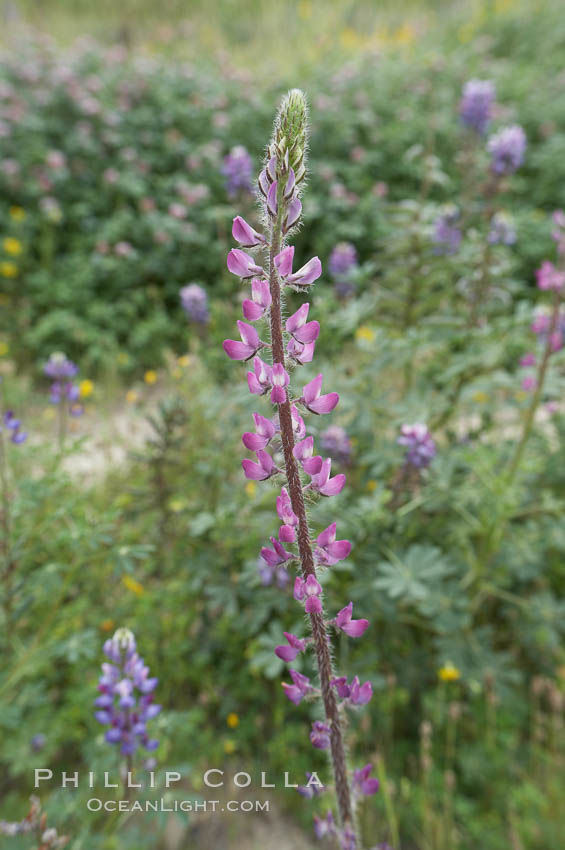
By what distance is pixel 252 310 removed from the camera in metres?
0.83

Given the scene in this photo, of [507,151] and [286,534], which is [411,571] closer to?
[286,534]

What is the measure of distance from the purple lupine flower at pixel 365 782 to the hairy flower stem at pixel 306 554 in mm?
35

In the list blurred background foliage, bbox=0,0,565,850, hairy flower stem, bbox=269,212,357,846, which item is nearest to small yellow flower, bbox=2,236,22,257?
blurred background foliage, bbox=0,0,565,850

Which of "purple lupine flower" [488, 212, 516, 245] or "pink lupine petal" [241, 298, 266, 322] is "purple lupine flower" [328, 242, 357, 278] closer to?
"purple lupine flower" [488, 212, 516, 245]

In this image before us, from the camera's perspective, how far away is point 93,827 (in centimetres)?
179

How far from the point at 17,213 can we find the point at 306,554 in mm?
4792

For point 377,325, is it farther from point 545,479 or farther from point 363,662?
point 363,662

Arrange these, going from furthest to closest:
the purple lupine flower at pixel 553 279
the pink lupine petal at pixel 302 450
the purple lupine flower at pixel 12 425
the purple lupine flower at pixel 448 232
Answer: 1. the purple lupine flower at pixel 448 232
2. the purple lupine flower at pixel 553 279
3. the purple lupine flower at pixel 12 425
4. the pink lupine petal at pixel 302 450

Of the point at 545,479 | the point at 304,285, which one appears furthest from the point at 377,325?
the point at 304,285

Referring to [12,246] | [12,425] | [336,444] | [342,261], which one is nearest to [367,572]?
[336,444]

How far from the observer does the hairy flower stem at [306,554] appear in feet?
2.80

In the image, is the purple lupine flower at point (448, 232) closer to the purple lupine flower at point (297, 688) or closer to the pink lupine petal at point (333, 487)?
the pink lupine petal at point (333, 487)

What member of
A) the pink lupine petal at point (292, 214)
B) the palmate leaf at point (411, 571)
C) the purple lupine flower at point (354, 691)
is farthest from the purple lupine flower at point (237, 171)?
the purple lupine flower at point (354, 691)

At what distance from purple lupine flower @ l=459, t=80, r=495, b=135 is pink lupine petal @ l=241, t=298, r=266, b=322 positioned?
2977mm
